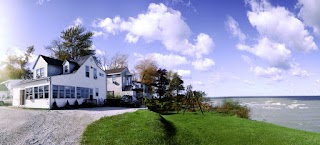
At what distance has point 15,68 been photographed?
57.9 m

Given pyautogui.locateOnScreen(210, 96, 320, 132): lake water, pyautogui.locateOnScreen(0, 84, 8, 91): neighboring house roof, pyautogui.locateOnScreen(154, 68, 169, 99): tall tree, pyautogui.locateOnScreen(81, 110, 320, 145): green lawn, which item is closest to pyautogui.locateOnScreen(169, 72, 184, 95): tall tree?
pyautogui.locateOnScreen(154, 68, 169, 99): tall tree

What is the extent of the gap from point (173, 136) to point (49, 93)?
17726 mm

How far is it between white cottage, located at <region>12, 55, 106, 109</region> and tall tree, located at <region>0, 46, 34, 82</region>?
26272 mm

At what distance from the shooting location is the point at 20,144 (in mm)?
11734

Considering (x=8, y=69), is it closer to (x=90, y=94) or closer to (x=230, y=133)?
(x=90, y=94)

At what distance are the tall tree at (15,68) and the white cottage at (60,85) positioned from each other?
86.2ft

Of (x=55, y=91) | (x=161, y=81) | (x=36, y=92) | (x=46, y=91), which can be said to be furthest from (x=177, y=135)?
(x=161, y=81)

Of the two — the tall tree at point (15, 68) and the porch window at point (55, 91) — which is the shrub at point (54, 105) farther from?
the tall tree at point (15, 68)

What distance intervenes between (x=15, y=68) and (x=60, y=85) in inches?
1442

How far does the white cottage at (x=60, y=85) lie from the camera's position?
27812 mm

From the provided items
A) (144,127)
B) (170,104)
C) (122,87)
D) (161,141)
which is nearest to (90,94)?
(170,104)

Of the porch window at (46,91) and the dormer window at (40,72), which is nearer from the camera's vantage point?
the porch window at (46,91)

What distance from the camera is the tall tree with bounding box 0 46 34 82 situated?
56.9m

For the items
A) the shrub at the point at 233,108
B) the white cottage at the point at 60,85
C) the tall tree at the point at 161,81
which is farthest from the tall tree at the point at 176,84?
the white cottage at the point at 60,85
